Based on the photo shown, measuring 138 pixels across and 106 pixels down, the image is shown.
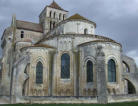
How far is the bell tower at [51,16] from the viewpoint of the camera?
43559 millimetres

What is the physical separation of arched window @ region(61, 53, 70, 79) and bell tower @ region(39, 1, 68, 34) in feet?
59.6

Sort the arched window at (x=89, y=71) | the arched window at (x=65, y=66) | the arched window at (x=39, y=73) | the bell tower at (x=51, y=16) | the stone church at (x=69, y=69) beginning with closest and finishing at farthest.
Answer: the stone church at (x=69, y=69) < the arched window at (x=89, y=71) < the arched window at (x=39, y=73) < the arched window at (x=65, y=66) < the bell tower at (x=51, y=16)

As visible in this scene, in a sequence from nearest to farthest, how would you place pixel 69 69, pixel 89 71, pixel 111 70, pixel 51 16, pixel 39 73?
pixel 89 71 < pixel 111 70 < pixel 39 73 < pixel 69 69 < pixel 51 16

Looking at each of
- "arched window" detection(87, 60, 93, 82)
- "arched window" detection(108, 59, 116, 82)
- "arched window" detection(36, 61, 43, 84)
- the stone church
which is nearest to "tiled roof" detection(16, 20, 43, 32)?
the stone church

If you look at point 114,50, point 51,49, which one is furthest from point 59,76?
point 114,50

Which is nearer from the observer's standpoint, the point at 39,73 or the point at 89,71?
the point at 89,71

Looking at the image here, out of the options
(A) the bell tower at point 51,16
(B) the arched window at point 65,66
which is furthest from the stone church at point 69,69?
(A) the bell tower at point 51,16

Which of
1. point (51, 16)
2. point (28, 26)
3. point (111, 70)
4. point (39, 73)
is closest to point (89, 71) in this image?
point (111, 70)

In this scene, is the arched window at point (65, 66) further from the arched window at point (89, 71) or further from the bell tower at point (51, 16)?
the bell tower at point (51, 16)

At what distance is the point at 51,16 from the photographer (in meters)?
45.0

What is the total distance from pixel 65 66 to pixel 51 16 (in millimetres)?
23060

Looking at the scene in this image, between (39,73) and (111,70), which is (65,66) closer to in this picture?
(39,73)

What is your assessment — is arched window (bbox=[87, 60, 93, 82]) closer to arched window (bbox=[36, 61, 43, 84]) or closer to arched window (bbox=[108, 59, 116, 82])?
arched window (bbox=[108, 59, 116, 82])

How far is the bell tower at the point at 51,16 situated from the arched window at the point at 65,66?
59.6 feet
